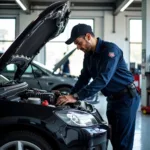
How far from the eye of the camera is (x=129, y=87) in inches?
124

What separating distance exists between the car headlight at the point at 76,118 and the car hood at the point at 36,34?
771mm

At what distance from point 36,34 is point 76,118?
935 millimetres

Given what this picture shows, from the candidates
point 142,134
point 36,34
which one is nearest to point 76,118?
point 36,34

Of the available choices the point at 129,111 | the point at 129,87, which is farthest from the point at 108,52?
the point at 129,111

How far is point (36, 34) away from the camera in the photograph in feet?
10.4

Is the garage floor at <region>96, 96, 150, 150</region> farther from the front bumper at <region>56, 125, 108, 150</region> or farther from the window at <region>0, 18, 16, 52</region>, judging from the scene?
the window at <region>0, 18, 16, 52</region>

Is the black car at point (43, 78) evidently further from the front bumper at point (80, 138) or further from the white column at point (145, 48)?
the front bumper at point (80, 138)

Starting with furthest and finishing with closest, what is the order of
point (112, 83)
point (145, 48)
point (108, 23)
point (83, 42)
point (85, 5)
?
point (108, 23)
point (85, 5)
point (145, 48)
point (112, 83)
point (83, 42)

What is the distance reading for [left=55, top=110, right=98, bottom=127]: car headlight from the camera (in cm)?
278

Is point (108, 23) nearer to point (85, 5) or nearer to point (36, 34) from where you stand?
point (85, 5)

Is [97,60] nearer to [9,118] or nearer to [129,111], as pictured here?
[129,111]

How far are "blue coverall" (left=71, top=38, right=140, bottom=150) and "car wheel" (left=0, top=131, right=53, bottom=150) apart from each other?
55cm

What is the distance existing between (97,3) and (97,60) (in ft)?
41.6

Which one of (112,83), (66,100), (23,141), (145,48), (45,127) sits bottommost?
(23,141)
